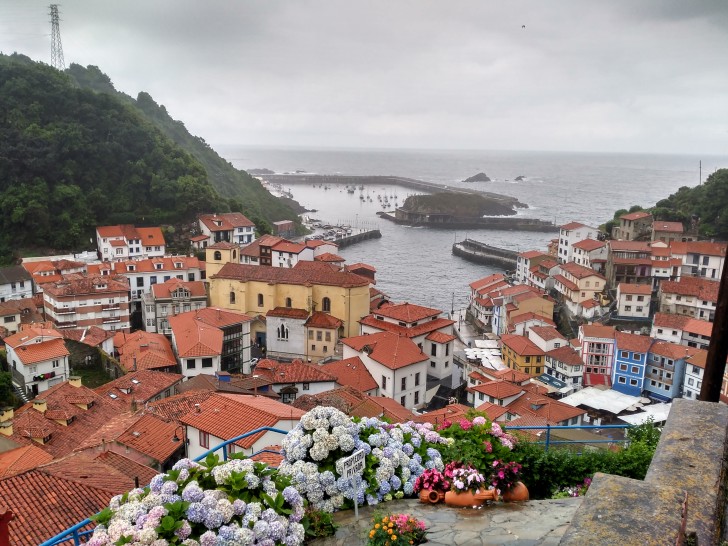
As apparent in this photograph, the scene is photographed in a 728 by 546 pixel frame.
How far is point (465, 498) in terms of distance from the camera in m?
4.61

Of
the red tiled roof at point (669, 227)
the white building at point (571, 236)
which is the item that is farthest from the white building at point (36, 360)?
the red tiled roof at point (669, 227)

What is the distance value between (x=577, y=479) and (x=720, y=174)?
62215 mm

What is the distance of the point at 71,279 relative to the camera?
32.5 m

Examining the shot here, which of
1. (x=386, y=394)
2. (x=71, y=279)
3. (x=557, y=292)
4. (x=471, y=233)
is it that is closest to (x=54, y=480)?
(x=386, y=394)

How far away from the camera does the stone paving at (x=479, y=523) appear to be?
13.0ft

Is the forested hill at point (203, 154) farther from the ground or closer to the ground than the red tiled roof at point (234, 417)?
farther from the ground

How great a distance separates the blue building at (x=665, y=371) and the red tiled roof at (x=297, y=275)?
14.7 metres

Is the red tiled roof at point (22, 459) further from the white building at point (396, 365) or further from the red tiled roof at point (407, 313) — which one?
the red tiled roof at point (407, 313)

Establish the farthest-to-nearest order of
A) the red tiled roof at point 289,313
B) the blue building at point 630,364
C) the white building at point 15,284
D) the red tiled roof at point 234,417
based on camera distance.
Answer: the white building at point 15,284 < the red tiled roof at point 289,313 < the blue building at point 630,364 < the red tiled roof at point 234,417

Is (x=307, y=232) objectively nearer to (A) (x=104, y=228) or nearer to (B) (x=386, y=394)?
(A) (x=104, y=228)

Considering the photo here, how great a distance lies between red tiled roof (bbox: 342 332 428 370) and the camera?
23752mm

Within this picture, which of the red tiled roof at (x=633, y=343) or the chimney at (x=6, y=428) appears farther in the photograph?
the red tiled roof at (x=633, y=343)

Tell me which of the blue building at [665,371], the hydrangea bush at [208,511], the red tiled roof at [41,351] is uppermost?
the hydrangea bush at [208,511]

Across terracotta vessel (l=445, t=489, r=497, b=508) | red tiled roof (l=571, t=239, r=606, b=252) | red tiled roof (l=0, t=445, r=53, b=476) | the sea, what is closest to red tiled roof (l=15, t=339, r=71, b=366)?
red tiled roof (l=0, t=445, r=53, b=476)
